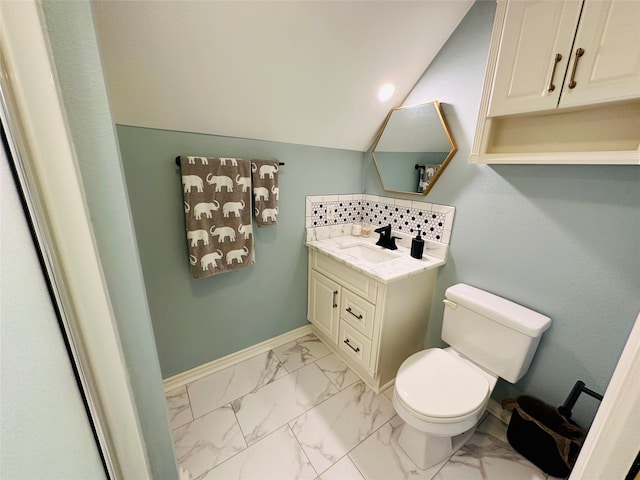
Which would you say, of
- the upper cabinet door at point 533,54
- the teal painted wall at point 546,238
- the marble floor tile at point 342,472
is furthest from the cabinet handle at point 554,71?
the marble floor tile at point 342,472

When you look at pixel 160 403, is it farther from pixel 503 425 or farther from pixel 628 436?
pixel 503 425

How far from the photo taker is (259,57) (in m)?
1.18

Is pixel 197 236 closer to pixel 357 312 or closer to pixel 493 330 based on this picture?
pixel 357 312

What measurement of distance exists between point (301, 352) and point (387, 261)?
1.00m

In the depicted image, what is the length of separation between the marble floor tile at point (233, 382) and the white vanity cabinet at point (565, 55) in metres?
2.01

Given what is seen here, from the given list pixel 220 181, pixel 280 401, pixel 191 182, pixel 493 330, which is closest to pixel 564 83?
pixel 493 330

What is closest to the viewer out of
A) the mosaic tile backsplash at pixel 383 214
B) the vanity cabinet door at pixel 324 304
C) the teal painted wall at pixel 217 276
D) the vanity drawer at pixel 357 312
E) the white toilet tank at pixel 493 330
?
the white toilet tank at pixel 493 330

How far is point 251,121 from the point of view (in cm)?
146

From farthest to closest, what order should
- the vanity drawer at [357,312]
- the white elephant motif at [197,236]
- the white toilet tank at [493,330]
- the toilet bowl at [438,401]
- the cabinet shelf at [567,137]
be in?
the vanity drawer at [357,312] → the white elephant motif at [197,236] → the white toilet tank at [493,330] → the toilet bowl at [438,401] → the cabinet shelf at [567,137]

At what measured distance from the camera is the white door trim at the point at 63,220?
43 cm

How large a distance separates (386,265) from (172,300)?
4.28ft

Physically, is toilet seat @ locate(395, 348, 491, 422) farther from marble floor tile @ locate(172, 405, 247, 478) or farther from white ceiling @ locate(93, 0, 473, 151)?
white ceiling @ locate(93, 0, 473, 151)

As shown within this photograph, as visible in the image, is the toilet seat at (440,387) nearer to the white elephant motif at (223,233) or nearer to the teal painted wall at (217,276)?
the teal painted wall at (217,276)

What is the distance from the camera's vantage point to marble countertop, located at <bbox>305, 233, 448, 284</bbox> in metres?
1.44
